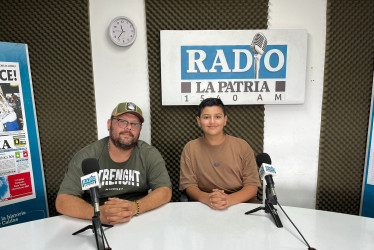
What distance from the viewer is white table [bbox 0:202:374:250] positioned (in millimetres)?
1056

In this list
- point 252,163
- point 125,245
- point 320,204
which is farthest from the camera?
point 320,204

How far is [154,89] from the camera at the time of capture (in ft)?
7.84

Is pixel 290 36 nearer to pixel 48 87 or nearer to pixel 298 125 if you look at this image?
pixel 298 125

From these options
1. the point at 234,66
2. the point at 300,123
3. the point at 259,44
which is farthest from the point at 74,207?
the point at 300,123

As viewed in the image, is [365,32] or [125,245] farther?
[365,32]

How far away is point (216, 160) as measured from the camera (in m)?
1.83

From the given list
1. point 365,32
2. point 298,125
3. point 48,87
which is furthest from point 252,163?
point 48,87

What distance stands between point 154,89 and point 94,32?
32.5 inches

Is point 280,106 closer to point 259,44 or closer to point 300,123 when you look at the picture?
point 300,123

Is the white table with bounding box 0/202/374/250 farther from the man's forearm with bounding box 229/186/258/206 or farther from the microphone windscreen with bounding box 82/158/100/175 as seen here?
the microphone windscreen with bounding box 82/158/100/175

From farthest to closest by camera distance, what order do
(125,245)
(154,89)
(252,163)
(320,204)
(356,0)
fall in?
(320,204) → (154,89) → (356,0) → (252,163) → (125,245)

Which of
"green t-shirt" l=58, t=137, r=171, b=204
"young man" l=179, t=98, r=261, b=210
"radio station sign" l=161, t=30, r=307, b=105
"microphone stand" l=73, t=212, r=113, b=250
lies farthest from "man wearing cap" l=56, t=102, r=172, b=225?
"radio station sign" l=161, t=30, r=307, b=105

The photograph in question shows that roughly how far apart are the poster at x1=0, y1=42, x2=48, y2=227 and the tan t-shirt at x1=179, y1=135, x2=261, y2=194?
5.14 feet

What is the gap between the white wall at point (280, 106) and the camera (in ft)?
7.50
